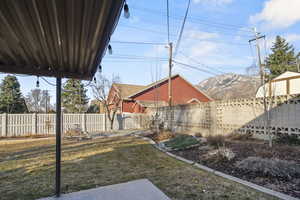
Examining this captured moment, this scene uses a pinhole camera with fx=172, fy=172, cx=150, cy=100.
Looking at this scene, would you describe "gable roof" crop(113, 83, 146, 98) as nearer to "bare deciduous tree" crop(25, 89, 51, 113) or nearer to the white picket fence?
the white picket fence

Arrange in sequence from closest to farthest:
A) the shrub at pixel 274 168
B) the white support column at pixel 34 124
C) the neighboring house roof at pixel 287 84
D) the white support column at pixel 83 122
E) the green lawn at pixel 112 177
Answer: the green lawn at pixel 112 177 < the shrub at pixel 274 168 < the white support column at pixel 34 124 < the neighboring house roof at pixel 287 84 < the white support column at pixel 83 122

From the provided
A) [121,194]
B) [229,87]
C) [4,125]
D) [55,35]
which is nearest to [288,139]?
[121,194]

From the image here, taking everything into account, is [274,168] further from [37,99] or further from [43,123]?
[37,99]

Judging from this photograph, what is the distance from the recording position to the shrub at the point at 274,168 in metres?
3.27

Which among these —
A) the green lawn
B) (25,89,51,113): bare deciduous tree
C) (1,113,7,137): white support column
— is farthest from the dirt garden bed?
(25,89,51,113): bare deciduous tree

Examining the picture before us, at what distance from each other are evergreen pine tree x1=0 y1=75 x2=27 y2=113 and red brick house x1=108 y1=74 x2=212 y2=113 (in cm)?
991

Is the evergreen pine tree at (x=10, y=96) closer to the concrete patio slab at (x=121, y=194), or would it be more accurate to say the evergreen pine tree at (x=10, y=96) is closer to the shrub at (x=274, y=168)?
the concrete patio slab at (x=121, y=194)

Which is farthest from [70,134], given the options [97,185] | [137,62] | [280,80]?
[280,80]

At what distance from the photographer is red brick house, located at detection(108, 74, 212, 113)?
1881 centimetres

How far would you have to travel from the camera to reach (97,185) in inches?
125

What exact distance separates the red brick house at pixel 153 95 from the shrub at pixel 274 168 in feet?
45.7

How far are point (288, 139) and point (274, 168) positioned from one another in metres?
3.45

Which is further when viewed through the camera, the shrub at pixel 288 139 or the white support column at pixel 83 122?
the white support column at pixel 83 122

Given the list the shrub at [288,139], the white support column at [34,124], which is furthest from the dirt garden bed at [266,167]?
the white support column at [34,124]
